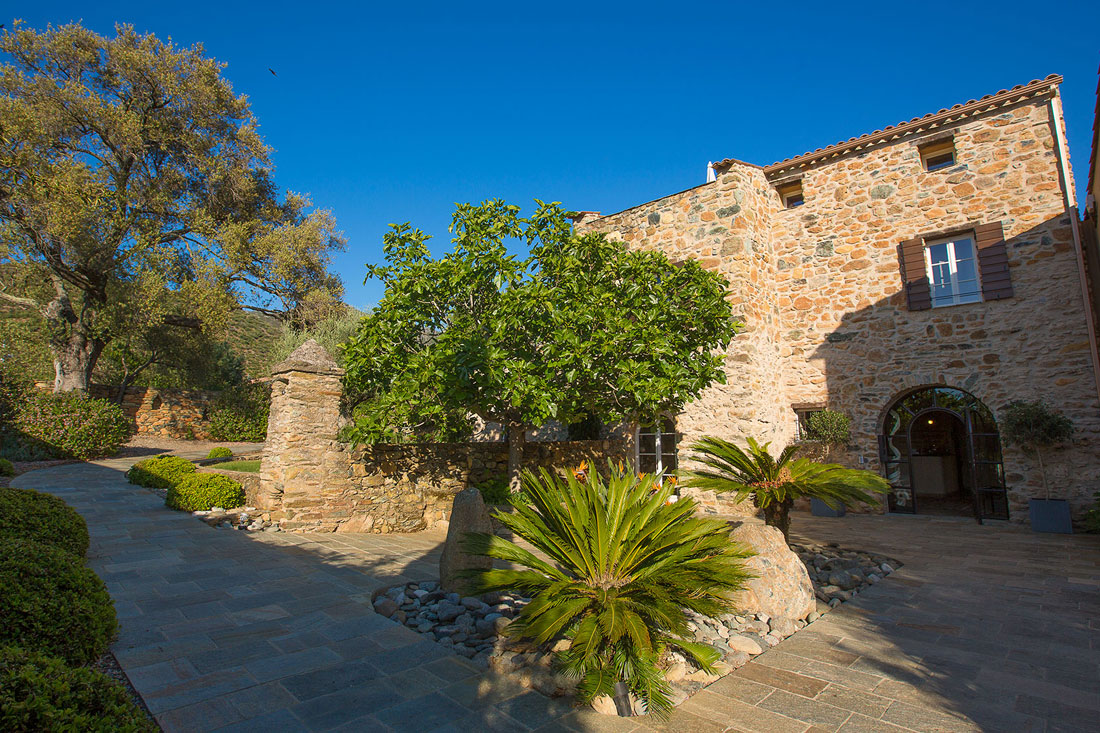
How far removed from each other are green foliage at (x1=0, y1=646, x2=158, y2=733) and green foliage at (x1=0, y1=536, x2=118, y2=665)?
0.85m

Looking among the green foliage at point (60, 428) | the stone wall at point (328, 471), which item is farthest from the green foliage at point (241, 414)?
the stone wall at point (328, 471)

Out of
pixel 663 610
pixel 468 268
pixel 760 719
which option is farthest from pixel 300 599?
pixel 468 268

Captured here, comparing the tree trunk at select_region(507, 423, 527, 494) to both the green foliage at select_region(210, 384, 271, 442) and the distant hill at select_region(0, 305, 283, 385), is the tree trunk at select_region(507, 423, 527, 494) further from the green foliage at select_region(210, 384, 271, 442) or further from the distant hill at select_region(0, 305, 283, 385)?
the green foliage at select_region(210, 384, 271, 442)

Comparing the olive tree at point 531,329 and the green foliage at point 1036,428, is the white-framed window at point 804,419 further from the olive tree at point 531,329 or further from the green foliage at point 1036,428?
the olive tree at point 531,329

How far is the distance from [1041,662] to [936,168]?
1006 cm

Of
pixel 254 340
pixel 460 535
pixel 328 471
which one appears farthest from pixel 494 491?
pixel 254 340

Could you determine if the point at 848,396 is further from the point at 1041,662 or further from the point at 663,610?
the point at 663,610

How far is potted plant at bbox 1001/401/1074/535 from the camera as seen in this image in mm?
8664

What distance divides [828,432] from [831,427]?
12 centimetres

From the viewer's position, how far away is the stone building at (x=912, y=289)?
923 centimetres

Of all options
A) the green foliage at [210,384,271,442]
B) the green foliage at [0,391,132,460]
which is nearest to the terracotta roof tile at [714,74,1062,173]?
the green foliage at [0,391,132,460]

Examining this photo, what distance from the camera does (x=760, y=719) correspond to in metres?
2.93

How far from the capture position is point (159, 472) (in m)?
11.2

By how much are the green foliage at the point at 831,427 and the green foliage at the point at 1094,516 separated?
3552 millimetres
